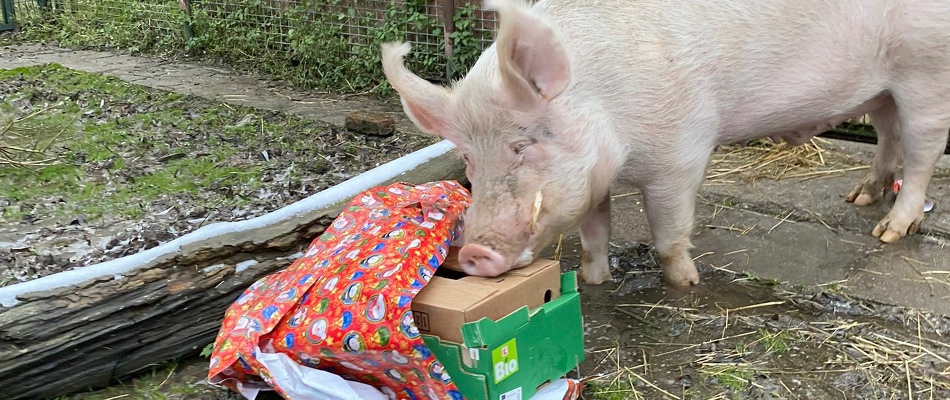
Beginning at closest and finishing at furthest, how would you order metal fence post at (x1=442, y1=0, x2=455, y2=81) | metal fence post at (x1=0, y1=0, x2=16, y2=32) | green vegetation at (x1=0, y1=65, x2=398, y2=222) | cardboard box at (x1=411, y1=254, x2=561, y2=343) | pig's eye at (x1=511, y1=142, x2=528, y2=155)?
cardboard box at (x1=411, y1=254, x2=561, y2=343) < pig's eye at (x1=511, y1=142, x2=528, y2=155) < green vegetation at (x1=0, y1=65, x2=398, y2=222) < metal fence post at (x1=442, y1=0, x2=455, y2=81) < metal fence post at (x1=0, y1=0, x2=16, y2=32)

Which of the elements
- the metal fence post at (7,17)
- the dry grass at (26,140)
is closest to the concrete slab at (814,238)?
the dry grass at (26,140)

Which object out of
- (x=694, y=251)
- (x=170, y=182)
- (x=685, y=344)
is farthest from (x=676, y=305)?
(x=170, y=182)

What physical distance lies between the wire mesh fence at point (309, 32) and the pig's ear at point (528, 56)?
10.5 feet

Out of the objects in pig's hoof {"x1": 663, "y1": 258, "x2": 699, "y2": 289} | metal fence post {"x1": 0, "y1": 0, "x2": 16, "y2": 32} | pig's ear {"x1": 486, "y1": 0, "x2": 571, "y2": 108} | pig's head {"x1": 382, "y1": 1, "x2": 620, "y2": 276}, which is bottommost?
metal fence post {"x1": 0, "y1": 0, "x2": 16, "y2": 32}

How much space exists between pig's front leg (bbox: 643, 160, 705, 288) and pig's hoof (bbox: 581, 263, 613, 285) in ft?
0.69

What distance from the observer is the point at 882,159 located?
3.79 m

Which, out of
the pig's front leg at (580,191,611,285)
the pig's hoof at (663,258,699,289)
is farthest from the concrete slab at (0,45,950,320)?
the pig's hoof at (663,258,699,289)

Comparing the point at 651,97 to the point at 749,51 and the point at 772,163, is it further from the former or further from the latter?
the point at 772,163

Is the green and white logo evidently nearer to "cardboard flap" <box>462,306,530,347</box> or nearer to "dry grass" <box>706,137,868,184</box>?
"cardboard flap" <box>462,306,530,347</box>

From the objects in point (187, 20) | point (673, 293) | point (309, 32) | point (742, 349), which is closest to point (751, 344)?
point (742, 349)

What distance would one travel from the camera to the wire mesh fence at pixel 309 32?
5613 millimetres

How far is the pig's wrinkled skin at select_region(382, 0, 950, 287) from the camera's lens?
2.46 meters

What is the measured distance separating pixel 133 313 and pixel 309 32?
4.37 metres

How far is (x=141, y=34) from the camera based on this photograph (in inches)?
312
